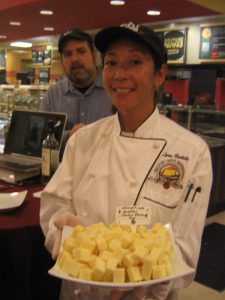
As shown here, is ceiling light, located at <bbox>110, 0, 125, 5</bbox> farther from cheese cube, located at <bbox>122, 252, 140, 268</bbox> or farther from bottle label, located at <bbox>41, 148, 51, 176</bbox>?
cheese cube, located at <bbox>122, 252, 140, 268</bbox>

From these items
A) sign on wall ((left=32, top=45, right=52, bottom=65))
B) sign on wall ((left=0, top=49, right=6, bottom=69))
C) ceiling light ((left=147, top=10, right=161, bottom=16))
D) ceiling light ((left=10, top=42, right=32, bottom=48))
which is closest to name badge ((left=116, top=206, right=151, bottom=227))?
ceiling light ((left=147, top=10, right=161, bottom=16))

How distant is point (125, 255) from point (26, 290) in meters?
1.06

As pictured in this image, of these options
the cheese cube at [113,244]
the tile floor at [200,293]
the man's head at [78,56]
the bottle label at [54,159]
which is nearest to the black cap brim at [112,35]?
the cheese cube at [113,244]

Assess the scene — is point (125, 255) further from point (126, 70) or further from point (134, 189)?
point (126, 70)

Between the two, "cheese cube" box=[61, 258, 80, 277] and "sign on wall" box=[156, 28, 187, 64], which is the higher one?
"sign on wall" box=[156, 28, 187, 64]

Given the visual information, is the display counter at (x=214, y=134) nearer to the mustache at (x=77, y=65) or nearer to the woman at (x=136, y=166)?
the mustache at (x=77, y=65)

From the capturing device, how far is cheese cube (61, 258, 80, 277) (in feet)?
3.07

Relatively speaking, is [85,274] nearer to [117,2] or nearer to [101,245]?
[101,245]

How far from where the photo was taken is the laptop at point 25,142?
6.99 feet

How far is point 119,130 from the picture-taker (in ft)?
4.50

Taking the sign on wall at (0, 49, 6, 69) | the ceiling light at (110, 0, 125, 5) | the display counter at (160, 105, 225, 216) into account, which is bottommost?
the display counter at (160, 105, 225, 216)

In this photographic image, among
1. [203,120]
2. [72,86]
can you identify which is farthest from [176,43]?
[72,86]

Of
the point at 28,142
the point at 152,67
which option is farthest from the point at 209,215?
the point at 152,67

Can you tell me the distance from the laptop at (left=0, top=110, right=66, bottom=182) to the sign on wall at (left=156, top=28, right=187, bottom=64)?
229 inches
